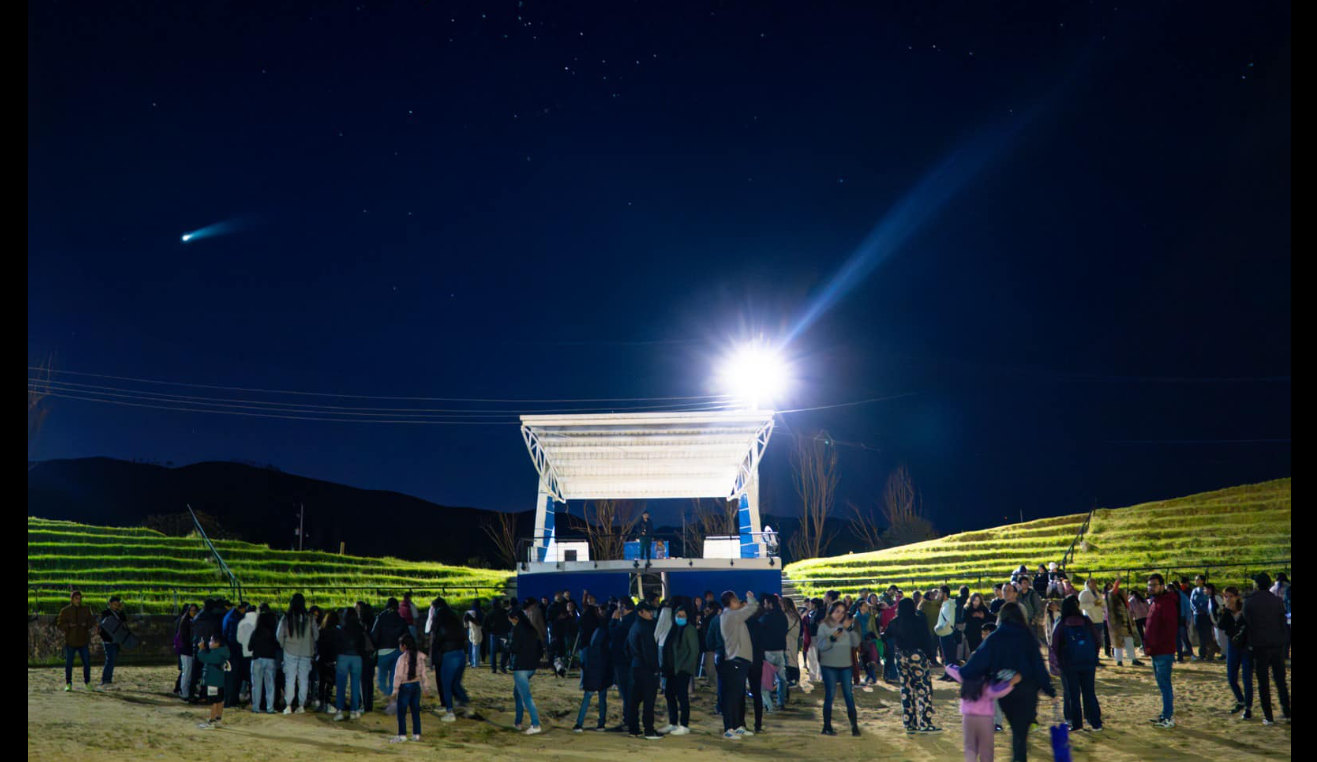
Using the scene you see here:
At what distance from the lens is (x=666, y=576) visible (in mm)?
26328

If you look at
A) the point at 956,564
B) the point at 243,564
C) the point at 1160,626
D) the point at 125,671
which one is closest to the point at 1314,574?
the point at 1160,626

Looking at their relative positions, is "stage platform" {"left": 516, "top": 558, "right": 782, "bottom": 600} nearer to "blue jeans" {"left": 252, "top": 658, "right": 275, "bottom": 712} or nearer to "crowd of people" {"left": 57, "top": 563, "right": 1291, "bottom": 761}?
"crowd of people" {"left": 57, "top": 563, "right": 1291, "bottom": 761}

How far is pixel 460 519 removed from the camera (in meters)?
113

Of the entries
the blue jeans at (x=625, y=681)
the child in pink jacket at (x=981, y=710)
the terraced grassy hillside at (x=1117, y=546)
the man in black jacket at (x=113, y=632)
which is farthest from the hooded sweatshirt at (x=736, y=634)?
the terraced grassy hillside at (x=1117, y=546)

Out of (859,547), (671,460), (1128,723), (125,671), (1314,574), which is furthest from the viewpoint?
(859,547)

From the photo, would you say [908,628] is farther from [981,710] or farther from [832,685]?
[981,710]

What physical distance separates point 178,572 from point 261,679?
2098 centimetres

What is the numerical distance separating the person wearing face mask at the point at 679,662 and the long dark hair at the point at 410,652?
2894mm

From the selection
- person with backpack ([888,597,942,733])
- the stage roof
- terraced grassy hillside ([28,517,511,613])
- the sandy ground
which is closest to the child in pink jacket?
the sandy ground

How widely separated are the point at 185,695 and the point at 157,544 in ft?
72.0

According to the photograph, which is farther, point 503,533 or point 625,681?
point 503,533

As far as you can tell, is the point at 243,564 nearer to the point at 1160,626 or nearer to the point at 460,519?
the point at 1160,626

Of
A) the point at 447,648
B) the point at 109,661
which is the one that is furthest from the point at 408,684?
the point at 109,661

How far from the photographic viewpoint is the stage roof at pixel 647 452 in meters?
28.6
